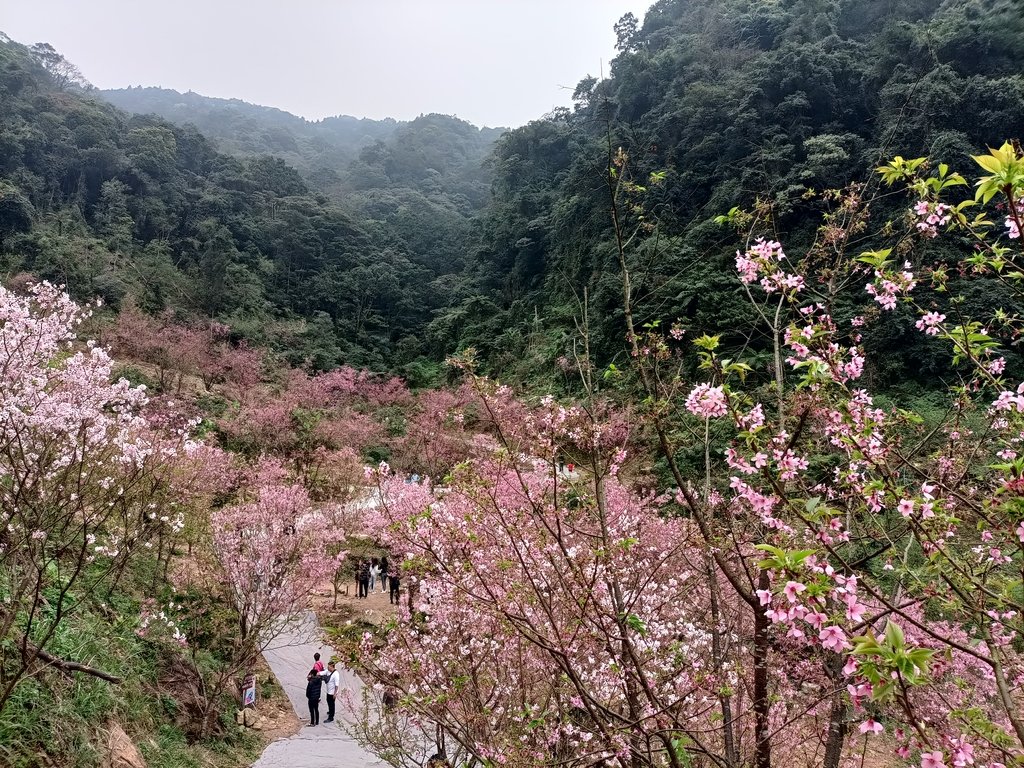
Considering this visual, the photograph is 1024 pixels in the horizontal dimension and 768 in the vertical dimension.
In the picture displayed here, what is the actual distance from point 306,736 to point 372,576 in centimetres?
642

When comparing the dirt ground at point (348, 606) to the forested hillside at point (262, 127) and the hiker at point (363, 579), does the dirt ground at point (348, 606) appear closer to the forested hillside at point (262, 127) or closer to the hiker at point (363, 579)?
the hiker at point (363, 579)

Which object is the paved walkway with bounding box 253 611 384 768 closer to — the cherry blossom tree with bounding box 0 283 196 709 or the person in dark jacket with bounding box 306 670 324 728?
the person in dark jacket with bounding box 306 670 324 728

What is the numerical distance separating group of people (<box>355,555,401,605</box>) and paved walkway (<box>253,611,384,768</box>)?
7.00 feet

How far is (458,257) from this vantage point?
46688 mm

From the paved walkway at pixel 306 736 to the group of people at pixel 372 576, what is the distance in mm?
2132

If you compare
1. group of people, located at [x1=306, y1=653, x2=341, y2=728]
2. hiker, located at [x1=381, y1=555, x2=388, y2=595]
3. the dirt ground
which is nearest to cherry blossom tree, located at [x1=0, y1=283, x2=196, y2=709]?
group of people, located at [x1=306, y1=653, x2=341, y2=728]

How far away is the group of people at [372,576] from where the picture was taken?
14.7 meters

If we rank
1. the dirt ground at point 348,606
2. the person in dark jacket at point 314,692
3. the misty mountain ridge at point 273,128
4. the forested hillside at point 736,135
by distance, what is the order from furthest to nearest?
1. the misty mountain ridge at point 273,128
2. the forested hillside at point 736,135
3. the dirt ground at point 348,606
4. the person in dark jacket at point 314,692

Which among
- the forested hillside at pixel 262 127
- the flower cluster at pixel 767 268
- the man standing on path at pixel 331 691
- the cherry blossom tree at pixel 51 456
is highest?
the forested hillside at pixel 262 127

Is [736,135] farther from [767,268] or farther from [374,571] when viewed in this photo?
[767,268]

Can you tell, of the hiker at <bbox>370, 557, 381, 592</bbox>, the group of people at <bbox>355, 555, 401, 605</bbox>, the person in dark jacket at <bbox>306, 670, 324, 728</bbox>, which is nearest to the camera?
the person in dark jacket at <bbox>306, 670, 324, 728</bbox>

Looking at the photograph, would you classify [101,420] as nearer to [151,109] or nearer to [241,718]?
[241,718]

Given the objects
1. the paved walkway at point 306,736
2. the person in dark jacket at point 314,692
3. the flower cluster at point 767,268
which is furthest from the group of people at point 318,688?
the flower cluster at point 767,268

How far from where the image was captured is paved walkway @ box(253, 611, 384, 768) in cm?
822
